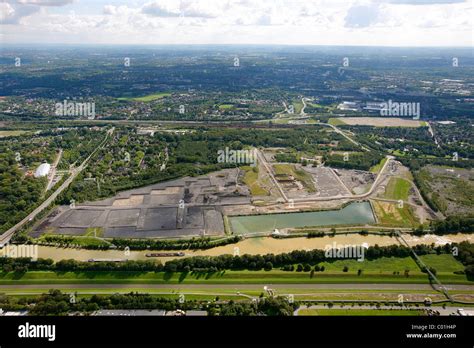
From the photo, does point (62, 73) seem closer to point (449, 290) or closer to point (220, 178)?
point (220, 178)

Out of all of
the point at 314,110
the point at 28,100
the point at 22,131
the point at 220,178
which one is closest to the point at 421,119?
the point at 314,110

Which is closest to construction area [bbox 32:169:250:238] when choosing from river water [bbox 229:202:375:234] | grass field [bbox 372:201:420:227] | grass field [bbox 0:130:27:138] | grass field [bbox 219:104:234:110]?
river water [bbox 229:202:375:234]

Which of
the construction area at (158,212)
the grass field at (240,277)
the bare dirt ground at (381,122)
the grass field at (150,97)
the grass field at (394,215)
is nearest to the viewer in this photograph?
the grass field at (240,277)

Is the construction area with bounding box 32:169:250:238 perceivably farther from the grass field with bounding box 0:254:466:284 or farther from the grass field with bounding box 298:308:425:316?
the grass field with bounding box 298:308:425:316

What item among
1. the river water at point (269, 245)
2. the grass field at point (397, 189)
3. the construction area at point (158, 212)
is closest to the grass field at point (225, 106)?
the construction area at point (158, 212)

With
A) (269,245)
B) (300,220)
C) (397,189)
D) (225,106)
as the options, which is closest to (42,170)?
Result: (269,245)

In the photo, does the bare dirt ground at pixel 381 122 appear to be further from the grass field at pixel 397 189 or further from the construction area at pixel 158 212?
the construction area at pixel 158 212

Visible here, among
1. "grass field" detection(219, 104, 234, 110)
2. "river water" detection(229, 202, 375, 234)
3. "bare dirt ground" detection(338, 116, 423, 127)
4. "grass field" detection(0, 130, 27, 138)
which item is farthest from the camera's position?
"grass field" detection(219, 104, 234, 110)
